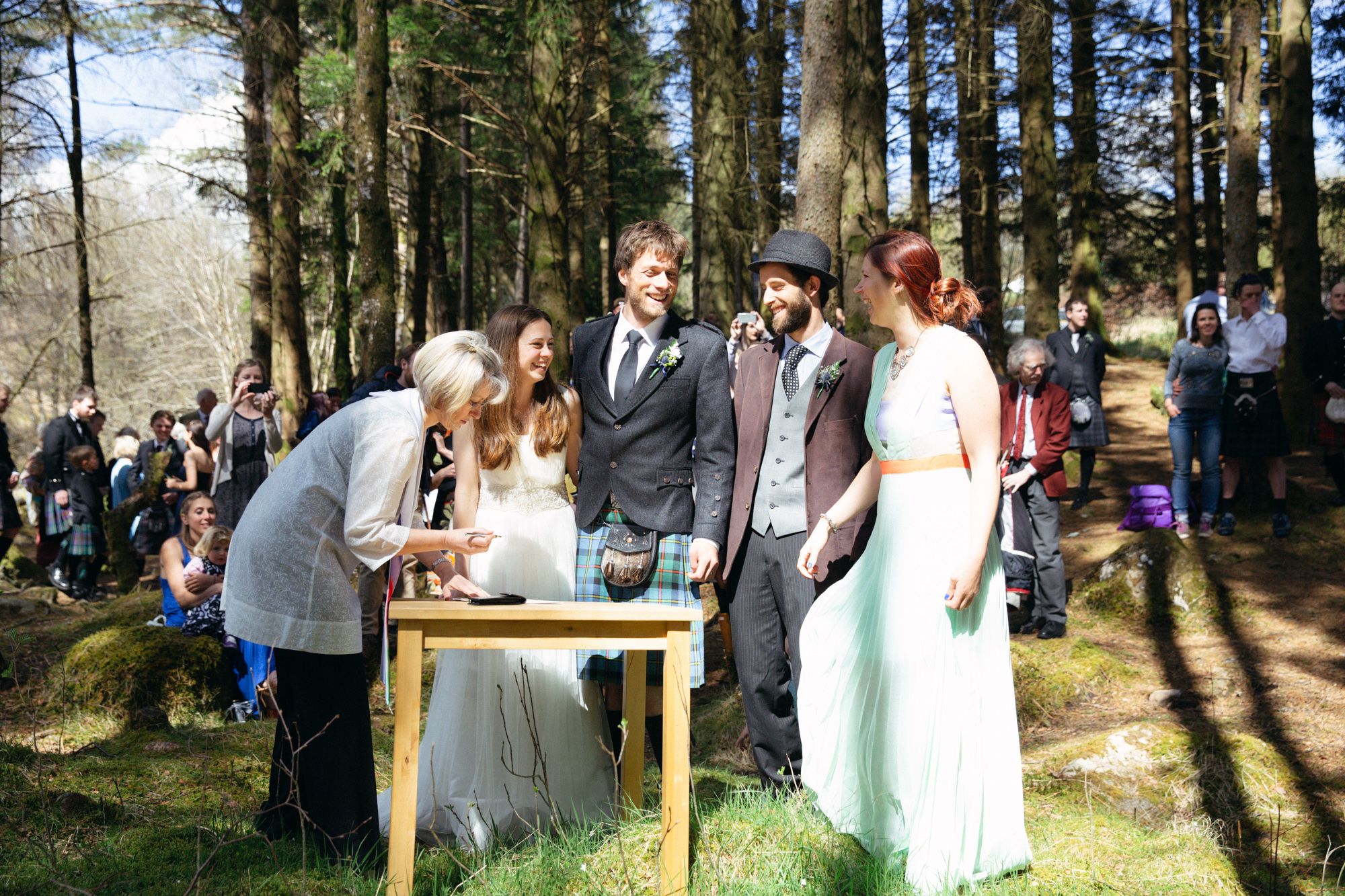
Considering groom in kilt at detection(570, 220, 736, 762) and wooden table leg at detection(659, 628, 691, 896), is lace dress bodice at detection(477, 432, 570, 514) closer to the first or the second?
groom in kilt at detection(570, 220, 736, 762)

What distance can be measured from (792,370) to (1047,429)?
13.3 feet

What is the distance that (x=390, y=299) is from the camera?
969cm

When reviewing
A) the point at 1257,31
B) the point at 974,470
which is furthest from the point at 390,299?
the point at 1257,31

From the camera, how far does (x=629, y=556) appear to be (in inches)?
160

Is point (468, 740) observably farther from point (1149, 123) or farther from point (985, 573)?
point (1149, 123)

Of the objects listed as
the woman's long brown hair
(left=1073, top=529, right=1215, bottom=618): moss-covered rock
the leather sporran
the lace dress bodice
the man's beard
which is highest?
the man's beard

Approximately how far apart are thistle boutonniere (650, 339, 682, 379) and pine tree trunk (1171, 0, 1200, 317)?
16.2m

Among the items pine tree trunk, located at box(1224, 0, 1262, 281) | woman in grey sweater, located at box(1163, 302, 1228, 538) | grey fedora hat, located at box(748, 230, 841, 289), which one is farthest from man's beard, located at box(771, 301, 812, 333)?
pine tree trunk, located at box(1224, 0, 1262, 281)

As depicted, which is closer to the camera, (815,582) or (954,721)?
(954,721)

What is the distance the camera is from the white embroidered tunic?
11.1ft

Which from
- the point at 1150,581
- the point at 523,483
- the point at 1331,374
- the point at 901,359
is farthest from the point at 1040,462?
the point at 523,483

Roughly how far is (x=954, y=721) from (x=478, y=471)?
2.08m

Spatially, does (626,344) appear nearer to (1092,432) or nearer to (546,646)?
(546,646)

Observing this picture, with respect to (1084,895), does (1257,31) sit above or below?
above
